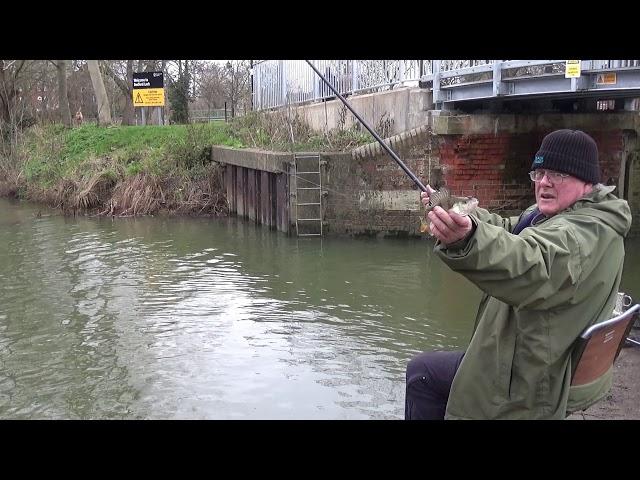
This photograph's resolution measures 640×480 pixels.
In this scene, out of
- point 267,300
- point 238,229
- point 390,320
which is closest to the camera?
point 390,320

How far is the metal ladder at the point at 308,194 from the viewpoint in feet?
47.2

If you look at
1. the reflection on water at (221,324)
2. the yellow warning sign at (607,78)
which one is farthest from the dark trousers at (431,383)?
the yellow warning sign at (607,78)

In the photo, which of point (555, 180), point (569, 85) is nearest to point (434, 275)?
point (569, 85)

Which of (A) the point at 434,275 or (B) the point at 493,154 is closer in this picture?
(A) the point at 434,275

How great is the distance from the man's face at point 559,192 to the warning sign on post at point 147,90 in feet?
80.9

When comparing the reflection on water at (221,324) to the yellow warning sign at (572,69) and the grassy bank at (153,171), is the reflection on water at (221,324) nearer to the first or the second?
the yellow warning sign at (572,69)

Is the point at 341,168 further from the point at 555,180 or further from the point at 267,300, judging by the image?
the point at 555,180

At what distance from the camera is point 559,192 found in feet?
9.37

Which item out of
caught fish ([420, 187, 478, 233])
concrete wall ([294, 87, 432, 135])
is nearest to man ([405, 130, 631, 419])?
caught fish ([420, 187, 478, 233])

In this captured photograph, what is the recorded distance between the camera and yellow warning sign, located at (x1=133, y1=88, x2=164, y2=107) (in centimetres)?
2616

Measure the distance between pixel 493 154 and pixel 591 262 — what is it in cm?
1191

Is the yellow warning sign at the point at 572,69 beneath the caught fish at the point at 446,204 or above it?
above

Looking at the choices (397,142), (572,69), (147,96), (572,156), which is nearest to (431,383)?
(572,156)
